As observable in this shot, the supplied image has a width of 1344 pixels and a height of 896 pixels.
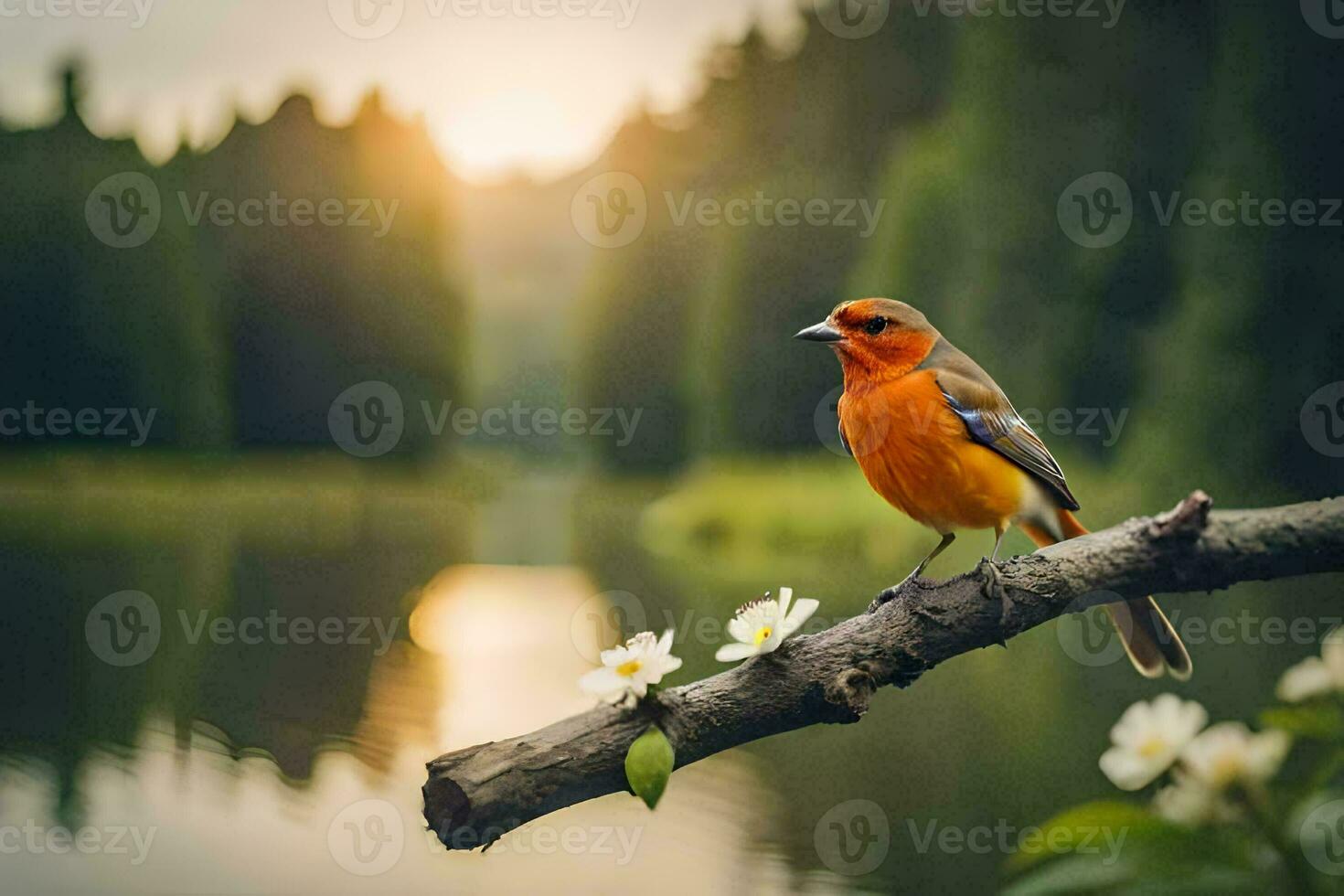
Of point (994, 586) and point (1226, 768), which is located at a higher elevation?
point (994, 586)

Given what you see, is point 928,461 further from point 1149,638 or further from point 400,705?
point 400,705

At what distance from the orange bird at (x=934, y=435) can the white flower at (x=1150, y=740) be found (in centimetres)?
56

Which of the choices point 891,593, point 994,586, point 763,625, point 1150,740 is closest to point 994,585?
point 994,586

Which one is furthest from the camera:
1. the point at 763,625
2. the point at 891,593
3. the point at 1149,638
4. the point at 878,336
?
the point at 1149,638

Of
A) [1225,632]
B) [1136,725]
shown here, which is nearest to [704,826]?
[1136,725]

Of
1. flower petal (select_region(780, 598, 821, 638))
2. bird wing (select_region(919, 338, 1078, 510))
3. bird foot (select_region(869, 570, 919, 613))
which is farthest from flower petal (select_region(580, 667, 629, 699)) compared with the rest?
bird wing (select_region(919, 338, 1078, 510))

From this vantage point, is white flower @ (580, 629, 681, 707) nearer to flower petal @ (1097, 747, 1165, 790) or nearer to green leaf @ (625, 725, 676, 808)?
green leaf @ (625, 725, 676, 808)

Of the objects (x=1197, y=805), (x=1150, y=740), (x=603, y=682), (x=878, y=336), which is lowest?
(x=1197, y=805)

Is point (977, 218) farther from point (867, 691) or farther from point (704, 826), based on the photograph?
point (867, 691)

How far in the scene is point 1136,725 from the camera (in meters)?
1.67

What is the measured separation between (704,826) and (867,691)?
214 cm

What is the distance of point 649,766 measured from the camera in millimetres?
1604

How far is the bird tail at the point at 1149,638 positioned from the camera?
2.32m

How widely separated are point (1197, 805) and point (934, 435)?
0.84 m
